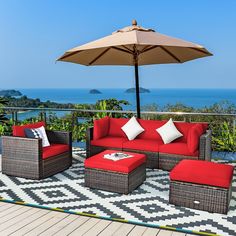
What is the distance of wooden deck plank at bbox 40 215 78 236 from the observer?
2943 millimetres

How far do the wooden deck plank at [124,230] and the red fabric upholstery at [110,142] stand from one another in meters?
2.21

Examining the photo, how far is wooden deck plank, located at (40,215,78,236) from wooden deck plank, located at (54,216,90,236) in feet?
0.12

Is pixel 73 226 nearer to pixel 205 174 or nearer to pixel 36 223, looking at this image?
pixel 36 223

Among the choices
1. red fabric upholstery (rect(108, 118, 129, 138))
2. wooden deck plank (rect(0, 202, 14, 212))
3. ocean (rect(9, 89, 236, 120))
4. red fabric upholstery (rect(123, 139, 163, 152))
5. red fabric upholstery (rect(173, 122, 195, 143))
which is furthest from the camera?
ocean (rect(9, 89, 236, 120))

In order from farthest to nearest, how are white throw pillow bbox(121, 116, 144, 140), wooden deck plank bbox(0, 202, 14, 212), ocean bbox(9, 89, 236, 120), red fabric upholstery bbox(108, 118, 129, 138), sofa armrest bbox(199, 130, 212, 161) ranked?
ocean bbox(9, 89, 236, 120)
red fabric upholstery bbox(108, 118, 129, 138)
white throw pillow bbox(121, 116, 144, 140)
sofa armrest bbox(199, 130, 212, 161)
wooden deck plank bbox(0, 202, 14, 212)

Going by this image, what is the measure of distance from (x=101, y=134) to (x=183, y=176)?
235 cm

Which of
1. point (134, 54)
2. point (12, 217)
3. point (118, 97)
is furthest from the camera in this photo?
point (118, 97)

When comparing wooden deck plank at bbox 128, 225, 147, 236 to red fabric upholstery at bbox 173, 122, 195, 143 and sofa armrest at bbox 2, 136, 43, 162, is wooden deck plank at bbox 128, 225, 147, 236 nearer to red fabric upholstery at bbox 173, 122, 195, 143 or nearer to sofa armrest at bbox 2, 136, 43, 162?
sofa armrest at bbox 2, 136, 43, 162

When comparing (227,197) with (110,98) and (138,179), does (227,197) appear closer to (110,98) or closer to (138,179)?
(138,179)

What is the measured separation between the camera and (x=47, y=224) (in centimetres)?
312

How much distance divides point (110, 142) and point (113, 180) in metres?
1.36

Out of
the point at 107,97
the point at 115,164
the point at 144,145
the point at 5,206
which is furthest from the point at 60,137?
the point at 107,97

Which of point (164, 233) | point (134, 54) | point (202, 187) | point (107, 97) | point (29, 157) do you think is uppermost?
point (134, 54)

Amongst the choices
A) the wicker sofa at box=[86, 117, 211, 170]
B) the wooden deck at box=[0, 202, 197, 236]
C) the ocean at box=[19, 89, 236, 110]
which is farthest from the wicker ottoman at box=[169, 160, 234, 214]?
the ocean at box=[19, 89, 236, 110]
